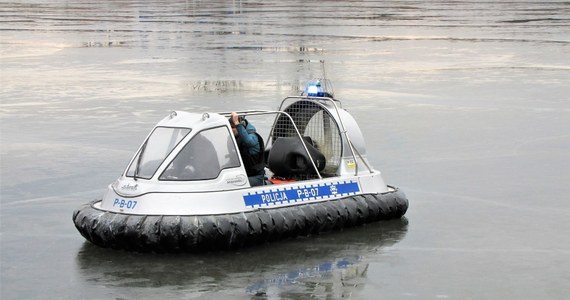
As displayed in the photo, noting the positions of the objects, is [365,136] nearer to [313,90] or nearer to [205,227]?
[313,90]

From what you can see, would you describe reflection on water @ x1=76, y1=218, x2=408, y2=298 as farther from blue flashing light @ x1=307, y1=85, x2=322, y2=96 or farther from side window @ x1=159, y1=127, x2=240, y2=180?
blue flashing light @ x1=307, y1=85, x2=322, y2=96

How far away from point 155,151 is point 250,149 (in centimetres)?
91

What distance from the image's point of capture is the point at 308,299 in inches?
350

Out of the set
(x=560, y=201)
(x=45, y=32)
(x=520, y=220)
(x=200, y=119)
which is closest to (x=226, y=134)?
(x=200, y=119)

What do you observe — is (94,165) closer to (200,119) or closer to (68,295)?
(200,119)

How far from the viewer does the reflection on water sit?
9328 mm

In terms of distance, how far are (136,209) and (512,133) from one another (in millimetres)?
8670

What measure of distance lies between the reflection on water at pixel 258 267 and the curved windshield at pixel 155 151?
73 centimetres

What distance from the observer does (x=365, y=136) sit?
17.0 metres

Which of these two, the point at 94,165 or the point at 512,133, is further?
the point at 512,133

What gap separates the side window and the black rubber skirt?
0.47 meters

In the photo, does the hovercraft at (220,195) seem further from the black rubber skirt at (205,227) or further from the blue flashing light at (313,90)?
the blue flashing light at (313,90)

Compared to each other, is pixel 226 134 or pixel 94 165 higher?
pixel 226 134

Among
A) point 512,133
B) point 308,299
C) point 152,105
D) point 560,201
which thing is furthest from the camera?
point 152,105
